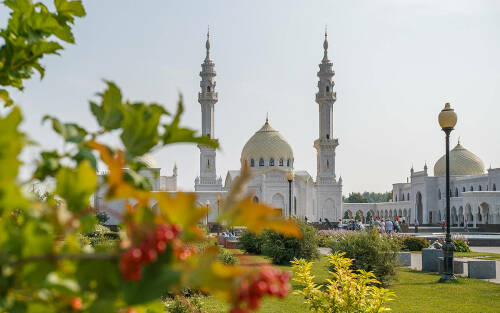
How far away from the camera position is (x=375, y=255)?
10328mm

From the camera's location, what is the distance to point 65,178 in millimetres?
763

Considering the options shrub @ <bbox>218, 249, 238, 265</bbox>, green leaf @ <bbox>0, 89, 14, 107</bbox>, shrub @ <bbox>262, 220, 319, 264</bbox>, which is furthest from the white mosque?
green leaf @ <bbox>0, 89, 14, 107</bbox>

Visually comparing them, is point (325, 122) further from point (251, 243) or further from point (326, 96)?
point (251, 243)

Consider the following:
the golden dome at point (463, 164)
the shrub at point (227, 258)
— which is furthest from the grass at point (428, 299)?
the golden dome at point (463, 164)

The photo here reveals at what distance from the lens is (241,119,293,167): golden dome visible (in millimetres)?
47094

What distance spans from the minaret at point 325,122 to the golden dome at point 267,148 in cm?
286

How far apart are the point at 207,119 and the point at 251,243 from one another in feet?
99.8

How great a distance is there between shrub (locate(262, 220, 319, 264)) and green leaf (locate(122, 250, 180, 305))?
44.0 ft

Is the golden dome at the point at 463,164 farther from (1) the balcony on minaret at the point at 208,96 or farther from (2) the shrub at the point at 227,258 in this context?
(2) the shrub at the point at 227,258

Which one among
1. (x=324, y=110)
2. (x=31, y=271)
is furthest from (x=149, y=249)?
(x=324, y=110)

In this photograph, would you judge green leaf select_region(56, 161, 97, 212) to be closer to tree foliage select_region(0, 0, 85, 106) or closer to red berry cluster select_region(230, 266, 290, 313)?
red berry cluster select_region(230, 266, 290, 313)

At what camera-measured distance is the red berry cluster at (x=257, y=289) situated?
621mm

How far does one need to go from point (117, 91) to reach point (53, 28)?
19.3 inches

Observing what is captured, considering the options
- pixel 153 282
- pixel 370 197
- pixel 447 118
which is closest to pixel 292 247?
pixel 447 118
